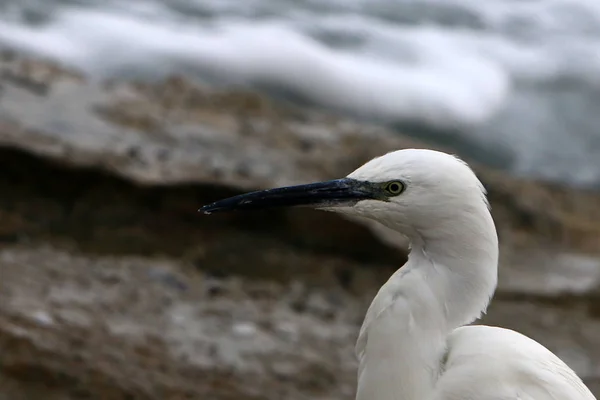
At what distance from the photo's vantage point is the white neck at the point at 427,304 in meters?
A: 2.30

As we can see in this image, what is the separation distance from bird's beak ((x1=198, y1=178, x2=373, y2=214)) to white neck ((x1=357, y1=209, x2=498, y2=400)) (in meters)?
0.18

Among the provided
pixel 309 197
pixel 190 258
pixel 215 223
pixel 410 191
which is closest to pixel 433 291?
pixel 410 191

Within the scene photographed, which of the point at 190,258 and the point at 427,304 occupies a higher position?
the point at 427,304

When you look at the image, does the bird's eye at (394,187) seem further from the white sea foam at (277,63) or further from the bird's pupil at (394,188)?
the white sea foam at (277,63)

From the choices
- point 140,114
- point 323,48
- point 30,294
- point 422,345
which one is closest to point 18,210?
point 30,294

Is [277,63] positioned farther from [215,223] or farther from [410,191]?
[410,191]

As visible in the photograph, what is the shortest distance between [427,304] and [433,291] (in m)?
0.03

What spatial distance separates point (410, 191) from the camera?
7.53ft

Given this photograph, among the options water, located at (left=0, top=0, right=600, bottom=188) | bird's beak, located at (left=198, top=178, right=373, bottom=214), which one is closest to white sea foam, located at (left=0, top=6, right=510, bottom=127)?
water, located at (left=0, top=0, right=600, bottom=188)

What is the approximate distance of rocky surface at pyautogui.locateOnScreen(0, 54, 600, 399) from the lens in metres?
3.99

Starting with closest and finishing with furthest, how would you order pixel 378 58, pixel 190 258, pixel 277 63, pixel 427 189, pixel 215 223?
pixel 427 189 → pixel 190 258 → pixel 215 223 → pixel 277 63 → pixel 378 58

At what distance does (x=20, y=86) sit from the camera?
18.9 feet

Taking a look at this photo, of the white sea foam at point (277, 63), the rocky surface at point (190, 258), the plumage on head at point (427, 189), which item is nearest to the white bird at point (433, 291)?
the plumage on head at point (427, 189)

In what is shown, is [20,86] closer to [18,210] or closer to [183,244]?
[18,210]
